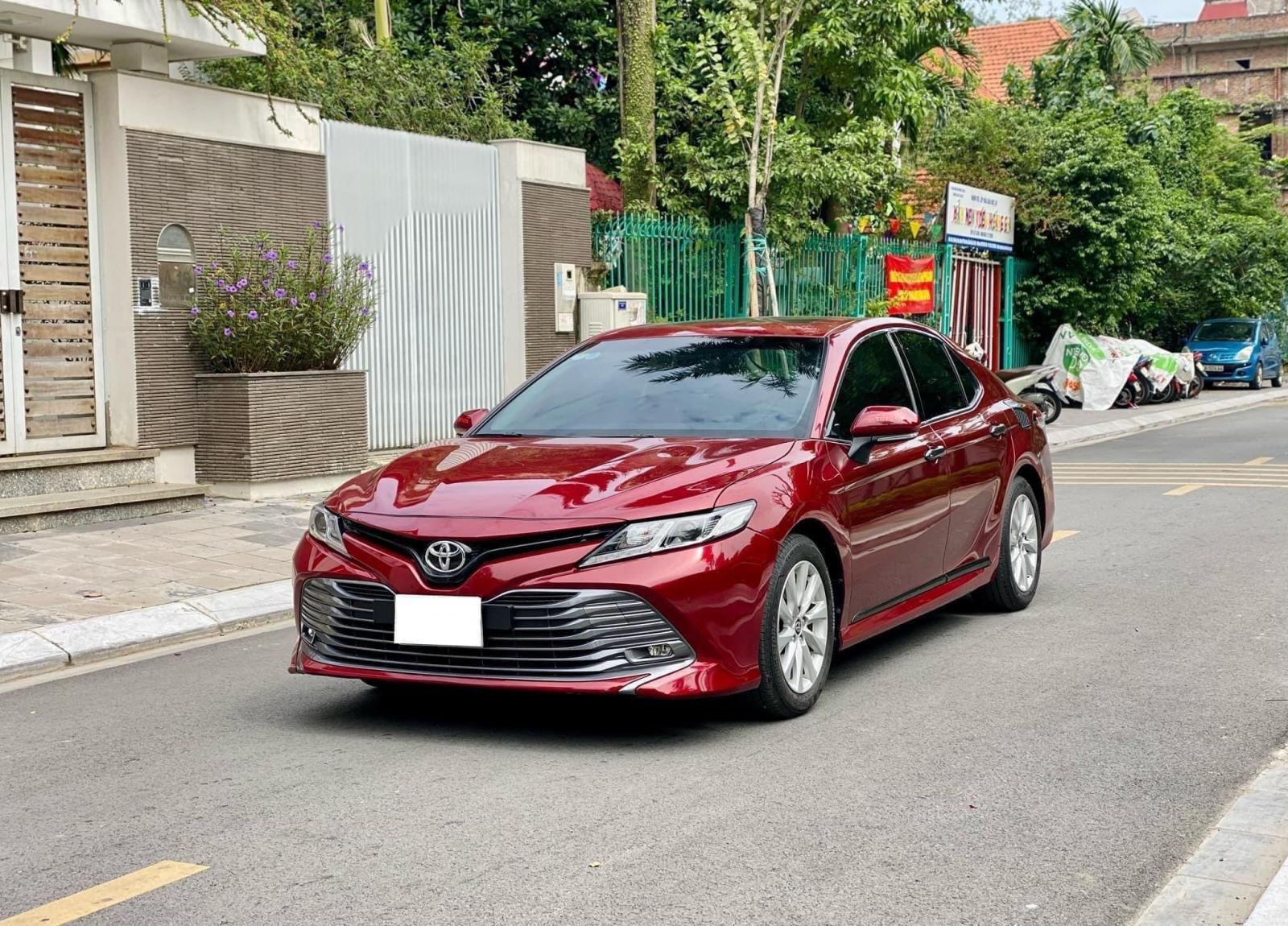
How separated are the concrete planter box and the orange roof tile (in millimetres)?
42867

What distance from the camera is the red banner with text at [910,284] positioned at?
78.6ft

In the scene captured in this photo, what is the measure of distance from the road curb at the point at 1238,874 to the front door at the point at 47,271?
938 centimetres

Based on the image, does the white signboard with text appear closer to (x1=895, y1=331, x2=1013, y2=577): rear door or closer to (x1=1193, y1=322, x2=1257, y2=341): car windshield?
(x1=1193, y1=322, x2=1257, y2=341): car windshield

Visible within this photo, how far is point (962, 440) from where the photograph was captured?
743cm

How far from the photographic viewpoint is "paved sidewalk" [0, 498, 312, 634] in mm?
8500

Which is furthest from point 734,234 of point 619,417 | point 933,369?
point 619,417

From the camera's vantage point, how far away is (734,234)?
1983cm

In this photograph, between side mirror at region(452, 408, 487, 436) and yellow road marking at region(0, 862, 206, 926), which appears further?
side mirror at region(452, 408, 487, 436)

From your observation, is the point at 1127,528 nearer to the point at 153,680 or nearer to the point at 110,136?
the point at 153,680

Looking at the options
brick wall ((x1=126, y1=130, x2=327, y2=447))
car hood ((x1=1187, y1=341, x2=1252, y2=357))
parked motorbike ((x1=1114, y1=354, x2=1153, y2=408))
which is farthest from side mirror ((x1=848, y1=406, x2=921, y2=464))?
car hood ((x1=1187, y1=341, x2=1252, y2=357))

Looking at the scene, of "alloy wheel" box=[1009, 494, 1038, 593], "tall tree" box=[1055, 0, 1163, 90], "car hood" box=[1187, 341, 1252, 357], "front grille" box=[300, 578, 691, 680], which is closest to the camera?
"front grille" box=[300, 578, 691, 680]

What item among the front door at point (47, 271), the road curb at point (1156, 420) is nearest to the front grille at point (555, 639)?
the front door at point (47, 271)

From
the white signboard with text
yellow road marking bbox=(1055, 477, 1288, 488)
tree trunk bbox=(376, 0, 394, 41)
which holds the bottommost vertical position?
yellow road marking bbox=(1055, 477, 1288, 488)

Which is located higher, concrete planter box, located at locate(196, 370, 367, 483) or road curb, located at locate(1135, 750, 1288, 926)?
concrete planter box, located at locate(196, 370, 367, 483)
